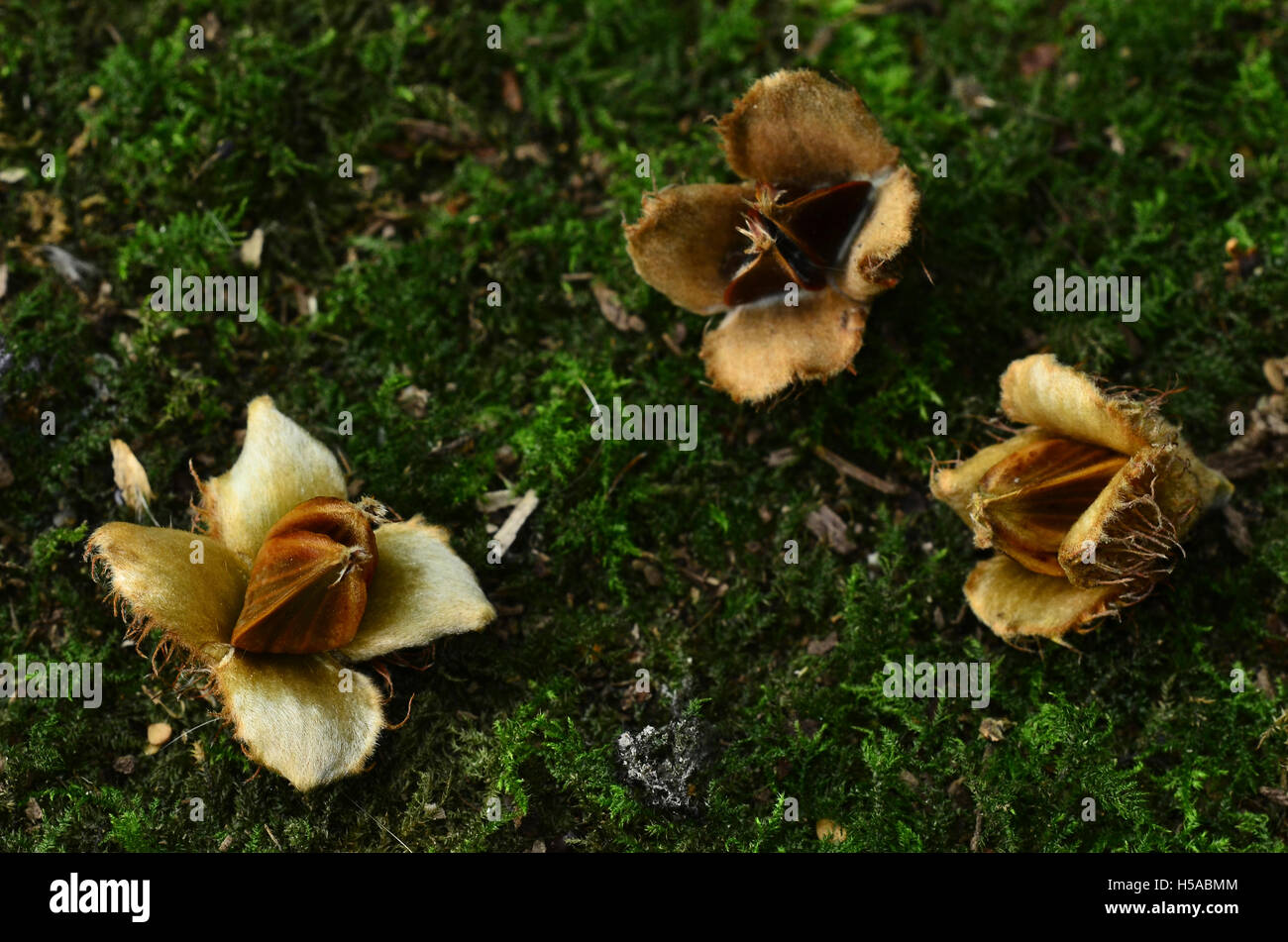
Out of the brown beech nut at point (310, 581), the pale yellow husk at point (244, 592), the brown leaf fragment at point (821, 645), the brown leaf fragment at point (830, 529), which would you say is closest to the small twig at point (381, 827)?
the pale yellow husk at point (244, 592)

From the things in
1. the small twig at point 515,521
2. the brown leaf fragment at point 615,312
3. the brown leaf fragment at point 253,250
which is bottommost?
the small twig at point 515,521

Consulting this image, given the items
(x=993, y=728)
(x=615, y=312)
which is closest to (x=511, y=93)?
(x=615, y=312)

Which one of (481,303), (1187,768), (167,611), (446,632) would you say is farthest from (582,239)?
(1187,768)

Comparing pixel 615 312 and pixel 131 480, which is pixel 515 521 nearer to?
pixel 615 312

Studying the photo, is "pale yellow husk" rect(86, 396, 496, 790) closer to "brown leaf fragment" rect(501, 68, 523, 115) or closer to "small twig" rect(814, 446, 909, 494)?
"small twig" rect(814, 446, 909, 494)

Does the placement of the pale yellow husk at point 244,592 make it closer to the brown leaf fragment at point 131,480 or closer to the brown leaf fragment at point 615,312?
the brown leaf fragment at point 131,480
